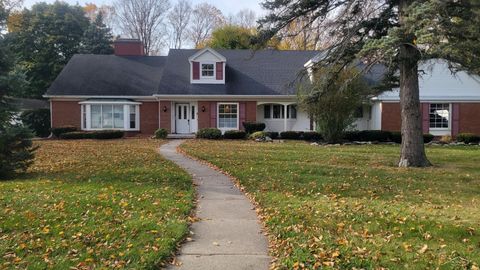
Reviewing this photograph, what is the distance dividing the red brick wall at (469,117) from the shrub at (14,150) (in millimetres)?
24641

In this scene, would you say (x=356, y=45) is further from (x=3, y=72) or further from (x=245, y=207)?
(x=3, y=72)

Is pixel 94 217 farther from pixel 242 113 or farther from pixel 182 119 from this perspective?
pixel 182 119

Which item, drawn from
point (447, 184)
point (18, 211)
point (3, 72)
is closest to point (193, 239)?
point (18, 211)

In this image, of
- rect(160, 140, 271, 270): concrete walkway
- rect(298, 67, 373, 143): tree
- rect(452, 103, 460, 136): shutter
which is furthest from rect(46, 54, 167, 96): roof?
rect(160, 140, 271, 270): concrete walkway

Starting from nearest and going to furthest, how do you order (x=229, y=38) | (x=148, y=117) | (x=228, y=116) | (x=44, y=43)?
1. (x=228, y=116)
2. (x=148, y=117)
3. (x=44, y=43)
4. (x=229, y=38)

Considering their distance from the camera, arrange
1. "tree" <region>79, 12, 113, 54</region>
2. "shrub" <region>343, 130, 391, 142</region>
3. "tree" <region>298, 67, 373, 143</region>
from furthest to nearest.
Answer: "tree" <region>79, 12, 113, 54</region> → "shrub" <region>343, 130, 391, 142</region> → "tree" <region>298, 67, 373, 143</region>

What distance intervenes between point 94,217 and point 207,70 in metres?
22.7

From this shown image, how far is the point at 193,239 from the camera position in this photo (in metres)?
6.16

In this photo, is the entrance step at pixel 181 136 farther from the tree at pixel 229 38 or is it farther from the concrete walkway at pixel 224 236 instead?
the concrete walkway at pixel 224 236

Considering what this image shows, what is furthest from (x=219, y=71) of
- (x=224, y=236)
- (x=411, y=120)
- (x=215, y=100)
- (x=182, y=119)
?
(x=224, y=236)

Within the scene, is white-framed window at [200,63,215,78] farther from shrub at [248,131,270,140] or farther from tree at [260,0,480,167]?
tree at [260,0,480,167]

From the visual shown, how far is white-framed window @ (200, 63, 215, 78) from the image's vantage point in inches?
1144

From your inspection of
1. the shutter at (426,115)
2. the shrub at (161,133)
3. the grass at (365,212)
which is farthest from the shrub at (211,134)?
the shutter at (426,115)

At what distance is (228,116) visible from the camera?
28656 mm
